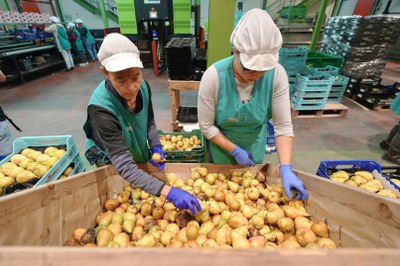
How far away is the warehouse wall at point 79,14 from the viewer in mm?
15367

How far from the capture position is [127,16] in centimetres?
822

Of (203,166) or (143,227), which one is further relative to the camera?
(203,166)

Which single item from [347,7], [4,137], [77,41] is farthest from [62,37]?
[347,7]

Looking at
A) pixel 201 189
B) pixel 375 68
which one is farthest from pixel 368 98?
pixel 201 189

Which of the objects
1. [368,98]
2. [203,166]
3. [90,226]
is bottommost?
[368,98]

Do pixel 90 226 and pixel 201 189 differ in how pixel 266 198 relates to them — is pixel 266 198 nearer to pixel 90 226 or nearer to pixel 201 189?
pixel 201 189

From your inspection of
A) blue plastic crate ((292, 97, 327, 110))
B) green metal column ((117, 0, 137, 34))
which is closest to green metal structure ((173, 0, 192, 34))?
green metal column ((117, 0, 137, 34))

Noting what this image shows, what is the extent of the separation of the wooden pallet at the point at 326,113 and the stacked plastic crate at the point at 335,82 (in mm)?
179

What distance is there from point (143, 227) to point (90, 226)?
392mm

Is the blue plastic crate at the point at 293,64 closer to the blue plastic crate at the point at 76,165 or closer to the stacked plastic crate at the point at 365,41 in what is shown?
the stacked plastic crate at the point at 365,41

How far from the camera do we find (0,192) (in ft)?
5.48

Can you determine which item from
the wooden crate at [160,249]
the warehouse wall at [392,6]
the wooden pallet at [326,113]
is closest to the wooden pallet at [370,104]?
the wooden pallet at [326,113]

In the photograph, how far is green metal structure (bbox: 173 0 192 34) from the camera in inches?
310

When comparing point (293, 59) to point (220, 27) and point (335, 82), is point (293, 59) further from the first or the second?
point (220, 27)
